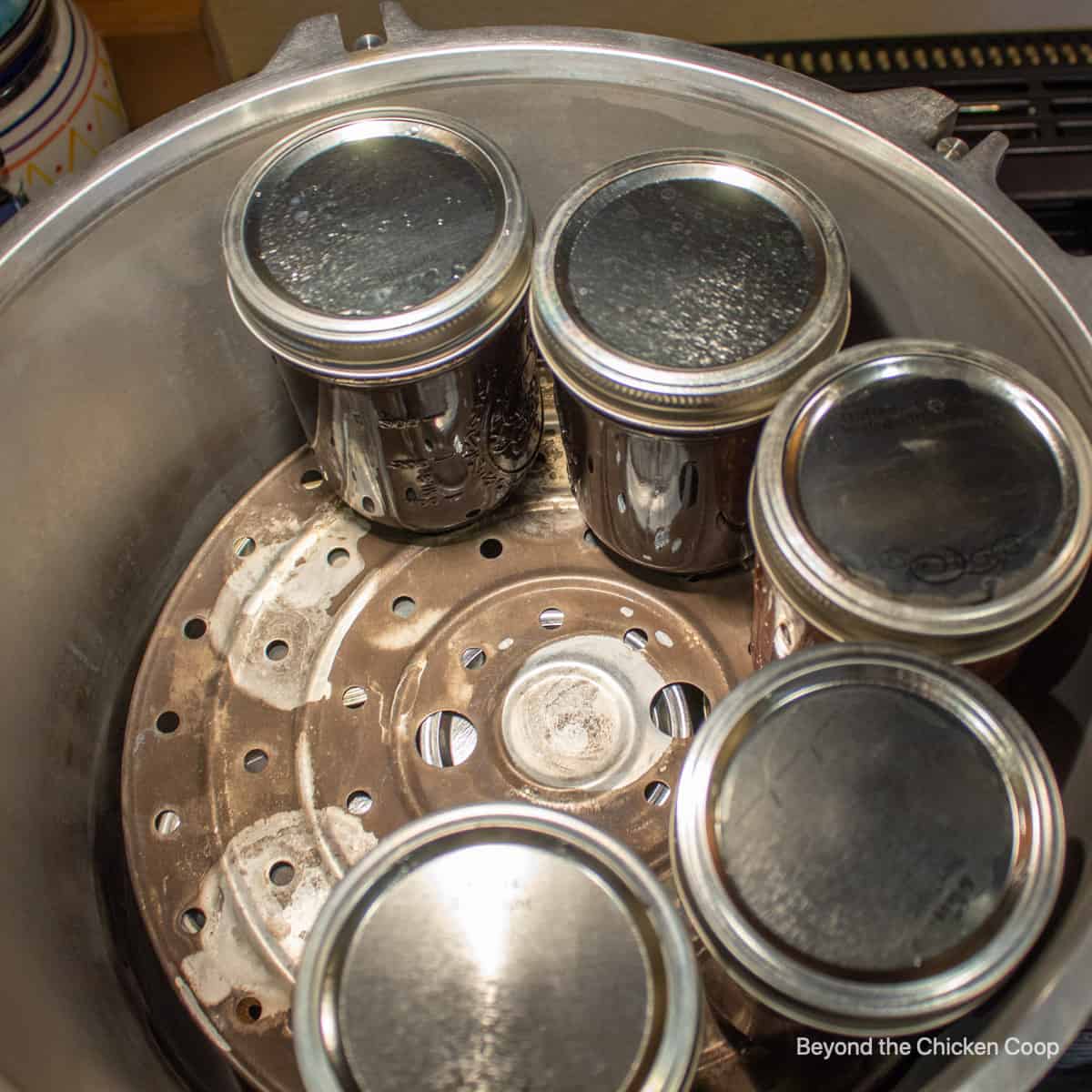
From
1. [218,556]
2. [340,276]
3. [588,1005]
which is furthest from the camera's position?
[218,556]

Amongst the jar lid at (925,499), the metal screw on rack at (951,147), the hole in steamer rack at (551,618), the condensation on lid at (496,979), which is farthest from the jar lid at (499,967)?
the metal screw on rack at (951,147)

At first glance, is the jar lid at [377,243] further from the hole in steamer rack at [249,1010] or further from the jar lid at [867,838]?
the hole in steamer rack at [249,1010]

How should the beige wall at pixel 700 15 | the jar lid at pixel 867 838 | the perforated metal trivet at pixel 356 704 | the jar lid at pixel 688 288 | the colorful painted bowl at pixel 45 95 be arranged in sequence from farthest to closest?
1. the beige wall at pixel 700 15
2. the colorful painted bowl at pixel 45 95
3. the perforated metal trivet at pixel 356 704
4. the jar lid at pixel 688 288
5. the jar lid at pixel 867 838

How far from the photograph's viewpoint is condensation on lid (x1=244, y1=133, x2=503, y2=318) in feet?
1.89

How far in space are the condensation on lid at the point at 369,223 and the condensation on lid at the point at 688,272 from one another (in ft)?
0.20

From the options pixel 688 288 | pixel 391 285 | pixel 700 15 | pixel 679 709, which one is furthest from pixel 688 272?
pixel 700 15

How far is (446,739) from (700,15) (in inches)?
27.6

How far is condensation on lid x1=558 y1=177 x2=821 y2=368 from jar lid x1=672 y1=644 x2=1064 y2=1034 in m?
0.17

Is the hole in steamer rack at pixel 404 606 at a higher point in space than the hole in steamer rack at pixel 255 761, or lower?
higher

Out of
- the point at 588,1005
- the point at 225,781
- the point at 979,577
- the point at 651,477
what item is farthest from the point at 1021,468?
the point at 225,781

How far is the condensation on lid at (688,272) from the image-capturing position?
0.55m

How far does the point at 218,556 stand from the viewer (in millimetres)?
754

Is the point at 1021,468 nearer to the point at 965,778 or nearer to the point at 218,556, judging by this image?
the point at 965,778

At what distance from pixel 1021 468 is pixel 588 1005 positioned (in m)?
0.30
